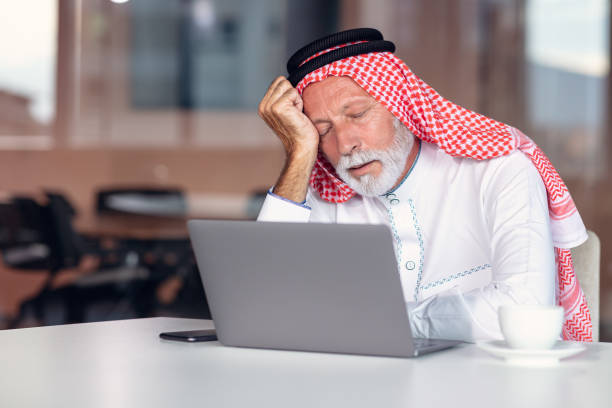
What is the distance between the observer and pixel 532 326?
1.21 meters

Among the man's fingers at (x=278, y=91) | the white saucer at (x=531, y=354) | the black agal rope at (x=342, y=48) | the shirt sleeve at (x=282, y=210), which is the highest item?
Answer: the black agal rope at (x=342, y=48)

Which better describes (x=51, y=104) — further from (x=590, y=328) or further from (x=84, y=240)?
(x=590, y=328)

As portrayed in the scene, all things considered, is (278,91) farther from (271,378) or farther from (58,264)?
(58,264)

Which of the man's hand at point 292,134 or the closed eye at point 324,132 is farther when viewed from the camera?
the closed eye at point 324,132

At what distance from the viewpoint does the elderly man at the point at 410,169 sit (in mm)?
1909

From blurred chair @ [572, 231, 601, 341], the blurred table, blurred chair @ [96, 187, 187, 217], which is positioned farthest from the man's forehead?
blurred chair @ [96, 187, 187, 217]

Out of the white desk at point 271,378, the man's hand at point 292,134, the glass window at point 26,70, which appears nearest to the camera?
the white desk at point 271,378

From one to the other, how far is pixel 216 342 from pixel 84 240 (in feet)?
17.8

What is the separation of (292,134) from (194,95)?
20.8ft

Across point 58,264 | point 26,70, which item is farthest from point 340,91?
point 26,70

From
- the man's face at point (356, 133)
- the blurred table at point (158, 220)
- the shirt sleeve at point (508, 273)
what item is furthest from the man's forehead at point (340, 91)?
the blurred table at point (158, 220)

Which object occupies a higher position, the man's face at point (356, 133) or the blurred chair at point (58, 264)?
the man's face at point (356, 133)

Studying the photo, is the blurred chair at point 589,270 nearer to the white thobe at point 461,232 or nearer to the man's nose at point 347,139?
the white thobe at point 461,232

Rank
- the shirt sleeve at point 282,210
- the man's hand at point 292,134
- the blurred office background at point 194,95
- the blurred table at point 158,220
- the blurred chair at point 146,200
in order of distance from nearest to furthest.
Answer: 1. the shirt sleeve at point 282,210
2. the man's hand at point 292,134
3. the blurred table at point 158,220
4. the blurred office background at point 194,95
5. the blurred chair at point 146,200
